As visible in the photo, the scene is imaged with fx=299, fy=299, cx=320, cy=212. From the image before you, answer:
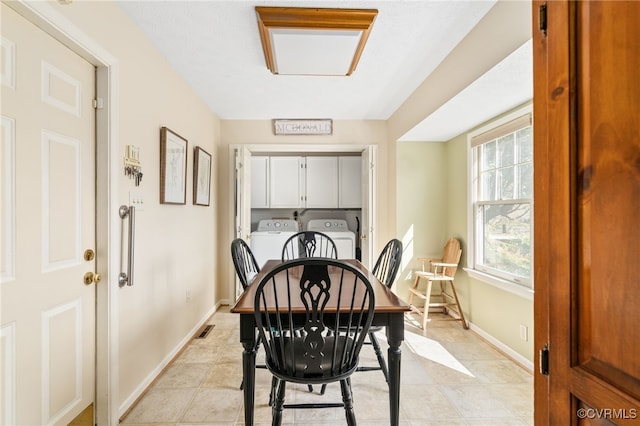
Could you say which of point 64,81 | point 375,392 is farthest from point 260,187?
point 375,392

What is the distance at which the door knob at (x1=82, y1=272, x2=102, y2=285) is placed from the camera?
1.56 metres

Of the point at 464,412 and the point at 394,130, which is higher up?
the point at 394,130

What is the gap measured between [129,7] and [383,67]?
1835mm

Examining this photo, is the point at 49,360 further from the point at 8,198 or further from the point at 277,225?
the point at 277,225

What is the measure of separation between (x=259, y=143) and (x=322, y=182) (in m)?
1.21

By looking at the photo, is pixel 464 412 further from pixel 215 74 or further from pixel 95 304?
pixel 215 74

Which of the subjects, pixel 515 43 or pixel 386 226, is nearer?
pixel 515 43

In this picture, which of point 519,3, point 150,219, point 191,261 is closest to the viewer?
point 519,3

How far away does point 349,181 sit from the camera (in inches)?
184

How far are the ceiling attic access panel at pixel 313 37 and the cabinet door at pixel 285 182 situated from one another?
221cm

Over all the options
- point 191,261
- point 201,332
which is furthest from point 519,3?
point 201,332

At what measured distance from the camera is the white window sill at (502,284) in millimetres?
2270

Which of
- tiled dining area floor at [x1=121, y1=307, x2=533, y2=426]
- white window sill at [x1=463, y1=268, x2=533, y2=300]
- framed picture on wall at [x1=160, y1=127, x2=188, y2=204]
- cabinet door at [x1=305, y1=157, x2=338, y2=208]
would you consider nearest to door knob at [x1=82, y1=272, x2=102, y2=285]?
framed picture on wall at [x1=160, y1=127, x2=188, y2=204]

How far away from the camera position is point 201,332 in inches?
119
